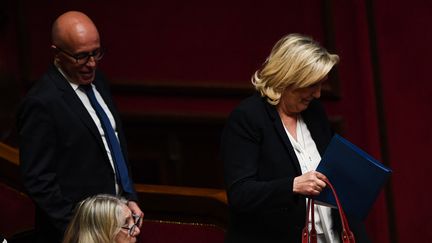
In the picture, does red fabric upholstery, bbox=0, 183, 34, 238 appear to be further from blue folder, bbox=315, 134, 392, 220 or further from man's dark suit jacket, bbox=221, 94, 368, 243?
blue folder, bbox=315, 134, 392, 220

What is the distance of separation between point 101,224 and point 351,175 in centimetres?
73

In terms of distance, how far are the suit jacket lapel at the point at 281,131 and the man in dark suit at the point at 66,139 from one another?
1.66 ft

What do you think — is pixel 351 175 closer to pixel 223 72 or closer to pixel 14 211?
pixel 223 72

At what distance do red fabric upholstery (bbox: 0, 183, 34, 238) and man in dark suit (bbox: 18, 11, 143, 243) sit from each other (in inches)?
30.9

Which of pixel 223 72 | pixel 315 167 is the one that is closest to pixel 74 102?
pixel 315 167

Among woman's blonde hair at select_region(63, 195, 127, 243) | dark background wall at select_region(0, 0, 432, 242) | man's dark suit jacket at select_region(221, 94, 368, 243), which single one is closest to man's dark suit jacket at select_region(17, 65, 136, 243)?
woman's blonde hair at select_region(63, 195, 127, 243)

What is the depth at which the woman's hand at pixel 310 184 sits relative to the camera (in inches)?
102

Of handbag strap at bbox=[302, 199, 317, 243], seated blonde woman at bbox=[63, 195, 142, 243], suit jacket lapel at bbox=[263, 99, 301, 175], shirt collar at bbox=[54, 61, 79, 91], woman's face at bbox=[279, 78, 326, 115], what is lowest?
Answer: handbag strap at bbox=[302, 199, 317, 243]

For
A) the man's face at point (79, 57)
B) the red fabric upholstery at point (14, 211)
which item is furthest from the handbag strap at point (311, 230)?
the red fabric upholstery at point (14, 211)

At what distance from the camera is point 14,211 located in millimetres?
3732

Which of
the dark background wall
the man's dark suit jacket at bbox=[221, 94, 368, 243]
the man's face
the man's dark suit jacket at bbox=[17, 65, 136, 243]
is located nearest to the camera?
the man's dark suit jacket at bbox=[221, 94, 368, 243]

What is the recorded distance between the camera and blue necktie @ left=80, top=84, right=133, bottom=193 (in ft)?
9.76

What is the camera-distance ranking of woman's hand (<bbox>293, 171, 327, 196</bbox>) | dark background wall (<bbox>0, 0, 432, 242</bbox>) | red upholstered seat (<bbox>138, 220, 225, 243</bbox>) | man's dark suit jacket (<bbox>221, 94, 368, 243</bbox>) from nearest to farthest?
1. woman's hand (<bbox>293, 171, 327, 196</bbox>)
2. man's dark suit jacket (<bbox>221, 94, 368, 243</bbox>)
3. red upholstered seat (<bbox>138, 220, 225, 243</bbox>)
4. dark background wall (<bbox>0, 0, 432, 242</bbox>)

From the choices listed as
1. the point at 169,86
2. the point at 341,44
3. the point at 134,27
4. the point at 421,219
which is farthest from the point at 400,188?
the point at 134,27
